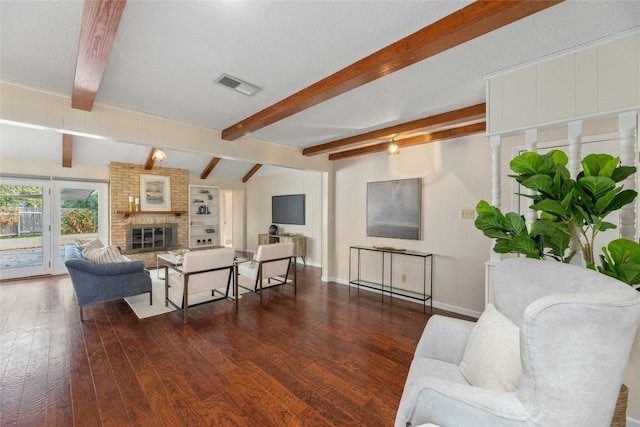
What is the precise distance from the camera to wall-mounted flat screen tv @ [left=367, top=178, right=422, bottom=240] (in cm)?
417

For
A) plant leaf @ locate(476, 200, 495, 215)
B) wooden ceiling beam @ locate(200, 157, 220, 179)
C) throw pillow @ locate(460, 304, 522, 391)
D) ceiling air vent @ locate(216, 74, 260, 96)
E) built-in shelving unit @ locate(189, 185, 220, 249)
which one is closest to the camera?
throw pillow @ locate(460, 304, 522, 391)

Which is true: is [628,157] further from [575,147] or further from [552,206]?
[552,206]

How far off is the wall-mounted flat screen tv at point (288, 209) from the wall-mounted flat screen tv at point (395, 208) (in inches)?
105

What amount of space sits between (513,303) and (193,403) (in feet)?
7.20

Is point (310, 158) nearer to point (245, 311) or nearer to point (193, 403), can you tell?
point (245, 311)

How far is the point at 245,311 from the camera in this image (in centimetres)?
367

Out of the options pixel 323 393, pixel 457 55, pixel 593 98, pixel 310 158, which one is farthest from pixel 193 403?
pixel 310 158

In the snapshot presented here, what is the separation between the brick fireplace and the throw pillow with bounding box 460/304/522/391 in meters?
6.97

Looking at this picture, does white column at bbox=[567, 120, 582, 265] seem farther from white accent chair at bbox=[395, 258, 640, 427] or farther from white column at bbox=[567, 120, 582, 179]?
white accent chair at bbox=[395, 258, 640, 427]

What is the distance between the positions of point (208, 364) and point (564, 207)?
2835mm

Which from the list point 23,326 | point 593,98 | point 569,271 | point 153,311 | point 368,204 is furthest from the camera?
point 368,204

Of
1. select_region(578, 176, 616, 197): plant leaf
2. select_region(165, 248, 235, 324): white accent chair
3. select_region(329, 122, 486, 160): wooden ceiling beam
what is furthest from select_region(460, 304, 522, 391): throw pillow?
select_region(165, 248, 235, 324): white accent chair

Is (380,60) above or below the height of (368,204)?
above

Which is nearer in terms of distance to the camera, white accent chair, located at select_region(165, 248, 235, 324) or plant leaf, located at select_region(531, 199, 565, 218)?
plant leaf, located at select_region(531, 199, 565, 218)
